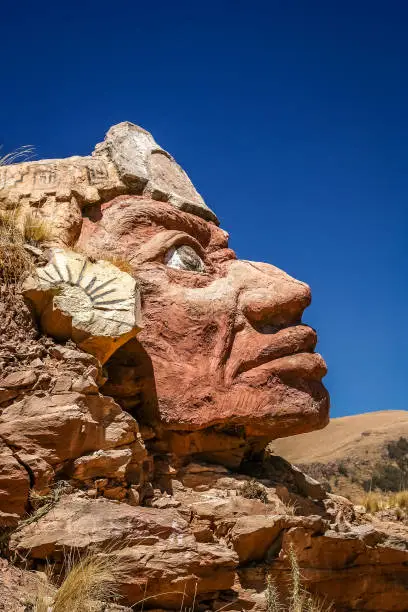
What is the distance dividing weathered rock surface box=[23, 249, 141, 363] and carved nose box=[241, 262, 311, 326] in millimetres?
1489

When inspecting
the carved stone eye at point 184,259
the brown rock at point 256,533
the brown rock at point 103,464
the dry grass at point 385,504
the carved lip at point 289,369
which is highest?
the carved stone eye at point 184,259

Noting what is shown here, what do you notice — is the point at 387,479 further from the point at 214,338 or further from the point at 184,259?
the point at 214,338

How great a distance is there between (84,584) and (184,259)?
168 inches

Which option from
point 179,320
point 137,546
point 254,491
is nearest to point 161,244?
point 179,320

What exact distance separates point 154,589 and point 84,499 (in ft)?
2.62

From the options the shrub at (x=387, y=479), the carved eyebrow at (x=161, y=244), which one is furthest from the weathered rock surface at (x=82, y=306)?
the shrub at (x=387, y=479)

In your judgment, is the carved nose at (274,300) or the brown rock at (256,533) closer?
the brown rock at (256,533)

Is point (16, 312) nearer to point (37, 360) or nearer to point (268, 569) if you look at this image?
point (37, 360)

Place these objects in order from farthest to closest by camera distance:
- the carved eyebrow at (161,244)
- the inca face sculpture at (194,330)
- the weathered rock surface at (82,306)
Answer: the carved eyebrow at (161,244), the inca face sculpture at (194,330), the weathered rock surface at (82,306)

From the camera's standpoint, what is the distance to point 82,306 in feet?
18.1

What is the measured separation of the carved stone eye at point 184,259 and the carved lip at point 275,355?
1.15 metres

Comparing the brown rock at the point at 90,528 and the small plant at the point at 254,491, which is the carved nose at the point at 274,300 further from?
the brown rock at the point at 90,528

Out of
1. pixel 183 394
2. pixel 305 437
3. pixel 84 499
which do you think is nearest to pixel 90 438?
pixel 84 499

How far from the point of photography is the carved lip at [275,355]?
6.54 meters
